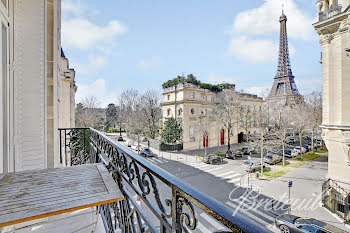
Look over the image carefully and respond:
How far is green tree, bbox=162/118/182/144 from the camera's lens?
21938 millimetres

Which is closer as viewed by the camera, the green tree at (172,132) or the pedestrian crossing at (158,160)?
the pedestrian crossing at (158,160)

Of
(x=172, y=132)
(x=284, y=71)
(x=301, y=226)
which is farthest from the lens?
(x=284, y=71)

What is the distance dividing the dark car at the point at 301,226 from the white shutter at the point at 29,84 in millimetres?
8481

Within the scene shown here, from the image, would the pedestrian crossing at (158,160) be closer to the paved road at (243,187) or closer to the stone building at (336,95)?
the paved road at (243,187)

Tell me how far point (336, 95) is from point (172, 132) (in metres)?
15.9

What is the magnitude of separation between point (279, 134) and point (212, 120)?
28.6 feet

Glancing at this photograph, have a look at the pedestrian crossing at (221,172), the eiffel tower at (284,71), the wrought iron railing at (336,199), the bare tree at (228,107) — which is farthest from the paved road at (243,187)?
the eiffel tower at (284,71)

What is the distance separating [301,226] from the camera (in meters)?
6.73

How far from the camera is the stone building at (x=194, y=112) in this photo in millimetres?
22266

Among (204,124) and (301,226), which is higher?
(204,124)

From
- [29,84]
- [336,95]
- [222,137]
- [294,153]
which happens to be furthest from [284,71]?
[29,84]

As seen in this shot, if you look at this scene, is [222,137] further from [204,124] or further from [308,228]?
[308,228]

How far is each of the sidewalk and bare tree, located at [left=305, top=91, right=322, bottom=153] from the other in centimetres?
705

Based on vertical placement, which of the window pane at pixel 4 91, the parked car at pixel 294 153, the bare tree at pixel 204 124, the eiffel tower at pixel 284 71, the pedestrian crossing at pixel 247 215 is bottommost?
the pedestrian crossing at pixel 247 215
